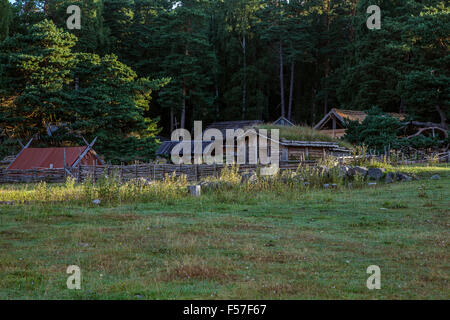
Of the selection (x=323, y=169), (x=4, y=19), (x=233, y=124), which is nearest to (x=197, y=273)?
(x=323, y=169)

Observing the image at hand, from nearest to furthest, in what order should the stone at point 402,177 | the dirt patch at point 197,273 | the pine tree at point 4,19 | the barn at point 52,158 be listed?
1. the dirt patch at point 197,273
2. the stone at point 402,177
3. the barn at point 52,158
4. the pine tree at point 4,19

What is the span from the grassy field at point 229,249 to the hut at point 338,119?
25321 mm

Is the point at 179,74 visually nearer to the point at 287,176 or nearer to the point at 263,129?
the point at 263,129

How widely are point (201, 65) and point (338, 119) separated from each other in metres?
22.6

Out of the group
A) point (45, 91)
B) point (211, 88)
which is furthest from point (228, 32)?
point (45, 91)

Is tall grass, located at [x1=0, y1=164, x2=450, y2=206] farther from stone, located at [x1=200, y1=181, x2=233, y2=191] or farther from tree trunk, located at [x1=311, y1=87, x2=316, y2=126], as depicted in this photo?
tree trunk, located at [x1=311, y1=87, x2=316, y2=126]

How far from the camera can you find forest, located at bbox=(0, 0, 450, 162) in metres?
35.6

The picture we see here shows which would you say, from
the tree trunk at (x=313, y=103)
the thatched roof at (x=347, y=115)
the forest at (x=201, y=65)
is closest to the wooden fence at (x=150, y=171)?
the forest at (x=201, y=65)

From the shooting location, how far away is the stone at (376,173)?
779 inches

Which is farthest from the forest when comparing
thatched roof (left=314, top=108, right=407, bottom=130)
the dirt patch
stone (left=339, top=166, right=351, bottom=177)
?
the dirt patch

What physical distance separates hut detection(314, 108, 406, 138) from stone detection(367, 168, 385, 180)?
19.2 metres

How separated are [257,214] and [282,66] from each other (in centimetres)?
4653

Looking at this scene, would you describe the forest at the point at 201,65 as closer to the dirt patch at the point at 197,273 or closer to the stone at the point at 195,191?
the stone at the point at 195,191

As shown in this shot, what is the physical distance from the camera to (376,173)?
782 inches
